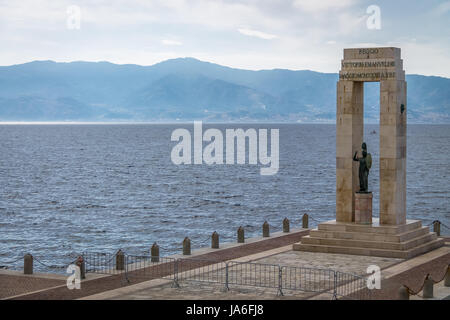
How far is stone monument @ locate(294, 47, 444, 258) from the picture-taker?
3422 centimetres

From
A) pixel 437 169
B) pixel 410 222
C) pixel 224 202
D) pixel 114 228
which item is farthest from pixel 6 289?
pixel 437 169

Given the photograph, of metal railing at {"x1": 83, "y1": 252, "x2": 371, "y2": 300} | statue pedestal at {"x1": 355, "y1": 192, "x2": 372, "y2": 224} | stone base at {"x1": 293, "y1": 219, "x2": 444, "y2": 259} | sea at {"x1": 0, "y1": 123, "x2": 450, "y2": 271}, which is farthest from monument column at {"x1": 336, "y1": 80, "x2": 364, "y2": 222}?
sea at {"x1": 0, "y1": 123, "x2": 450, "y2": 271}

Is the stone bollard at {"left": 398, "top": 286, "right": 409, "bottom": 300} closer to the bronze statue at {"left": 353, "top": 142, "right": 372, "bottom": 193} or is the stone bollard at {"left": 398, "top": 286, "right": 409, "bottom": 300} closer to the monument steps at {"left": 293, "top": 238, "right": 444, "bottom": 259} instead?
the monument steps at {"left": 293, "top": 238, "right": 444, "bottom": 259}

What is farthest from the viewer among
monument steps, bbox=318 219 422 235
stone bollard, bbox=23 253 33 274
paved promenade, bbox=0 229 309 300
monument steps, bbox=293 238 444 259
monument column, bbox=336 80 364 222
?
monument column, bbox=336 80 364 222

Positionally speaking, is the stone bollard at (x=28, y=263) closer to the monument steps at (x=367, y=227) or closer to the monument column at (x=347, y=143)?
the monument steps at (x=367, y=227)

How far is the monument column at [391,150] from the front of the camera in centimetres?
3466

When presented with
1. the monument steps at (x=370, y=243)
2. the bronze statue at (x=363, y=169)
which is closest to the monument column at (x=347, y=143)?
the bronze statue at (x=363, y=169)

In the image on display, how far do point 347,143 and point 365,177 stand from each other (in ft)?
6.28

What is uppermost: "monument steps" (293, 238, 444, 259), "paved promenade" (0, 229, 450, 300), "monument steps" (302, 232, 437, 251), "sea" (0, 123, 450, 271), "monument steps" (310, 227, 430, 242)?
"monument steps" (310, 227, 430, 242)

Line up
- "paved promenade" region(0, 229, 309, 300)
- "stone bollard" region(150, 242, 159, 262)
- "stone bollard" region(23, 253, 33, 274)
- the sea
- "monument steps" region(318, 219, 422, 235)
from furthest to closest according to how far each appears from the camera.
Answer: the sea
"monument steps" region(318, 219, 422, 235)
"stone bollard" region(150, 242, 159, 262)
"stone bollard" region(23, 253, 33, 274)
"paved promenade" region(0, 229, 309, 300)

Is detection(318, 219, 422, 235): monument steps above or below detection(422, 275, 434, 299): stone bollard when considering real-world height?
above

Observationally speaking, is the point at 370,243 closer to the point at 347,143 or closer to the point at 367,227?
the point at 367,227

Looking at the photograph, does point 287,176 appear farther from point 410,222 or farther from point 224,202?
point 410,222

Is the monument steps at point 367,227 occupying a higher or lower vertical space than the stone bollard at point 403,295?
higher
